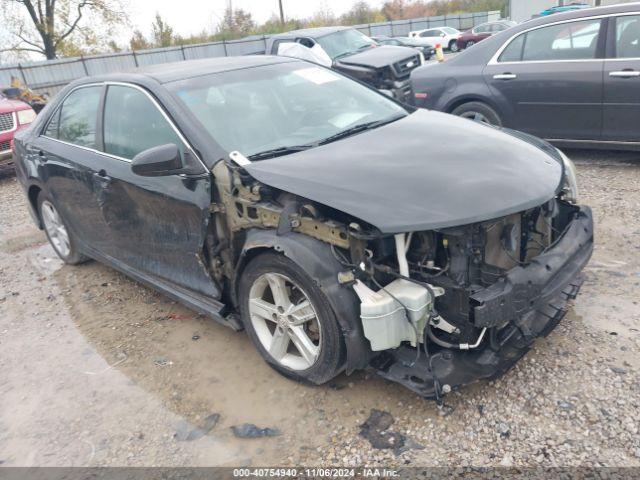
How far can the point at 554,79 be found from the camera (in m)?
5.67

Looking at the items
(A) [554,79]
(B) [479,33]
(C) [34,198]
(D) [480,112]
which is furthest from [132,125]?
(B) [479,33]

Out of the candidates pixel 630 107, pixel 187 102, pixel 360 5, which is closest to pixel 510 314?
pixel 187 102

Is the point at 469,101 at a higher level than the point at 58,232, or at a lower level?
higher

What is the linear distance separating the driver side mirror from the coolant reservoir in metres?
1.24

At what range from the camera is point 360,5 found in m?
54.3

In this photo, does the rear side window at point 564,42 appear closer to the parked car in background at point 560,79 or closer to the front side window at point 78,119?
the parked car in background at point 560,79

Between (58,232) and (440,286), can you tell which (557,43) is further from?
(58,232)

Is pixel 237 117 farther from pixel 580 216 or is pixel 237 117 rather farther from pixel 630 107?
pixel 630 107

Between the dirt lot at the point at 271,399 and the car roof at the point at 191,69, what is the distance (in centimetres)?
168

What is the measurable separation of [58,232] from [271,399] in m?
3.17

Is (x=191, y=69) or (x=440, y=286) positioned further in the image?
(x=191, y=69)

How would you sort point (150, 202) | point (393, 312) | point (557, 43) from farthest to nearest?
1. point (557, 43)
2. point (150, 202)
3. point (393, 312)

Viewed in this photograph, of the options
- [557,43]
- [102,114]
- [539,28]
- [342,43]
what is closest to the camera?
[102,114]

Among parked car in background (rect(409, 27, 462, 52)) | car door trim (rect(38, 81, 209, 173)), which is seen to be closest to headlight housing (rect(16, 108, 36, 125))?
car door trim (rect(38, 81, 209, 173))
